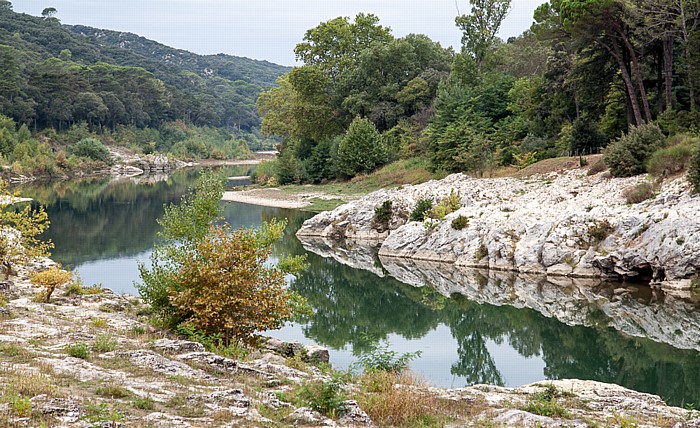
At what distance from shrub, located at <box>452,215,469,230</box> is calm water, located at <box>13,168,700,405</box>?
249cm

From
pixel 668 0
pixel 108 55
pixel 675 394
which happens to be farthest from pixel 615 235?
pixel 108 55

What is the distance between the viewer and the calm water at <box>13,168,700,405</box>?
16141 mm

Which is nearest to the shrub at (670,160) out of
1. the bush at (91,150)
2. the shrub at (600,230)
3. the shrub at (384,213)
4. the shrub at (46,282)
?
the shrub at (600,230)

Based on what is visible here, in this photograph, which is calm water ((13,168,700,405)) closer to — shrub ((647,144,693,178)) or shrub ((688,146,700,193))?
shrub ((688,146,700,193))

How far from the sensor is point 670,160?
1134 inches

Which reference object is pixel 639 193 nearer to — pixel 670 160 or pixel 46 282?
pixel 670 160

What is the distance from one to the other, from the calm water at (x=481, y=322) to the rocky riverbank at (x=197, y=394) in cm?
315

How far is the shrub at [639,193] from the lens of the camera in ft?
89.2

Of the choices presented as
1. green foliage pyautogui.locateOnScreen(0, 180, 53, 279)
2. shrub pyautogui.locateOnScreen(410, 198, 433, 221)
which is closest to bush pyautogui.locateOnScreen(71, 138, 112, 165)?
shrub pyautogui.locateOnScreen(410, 198, 433, 221)

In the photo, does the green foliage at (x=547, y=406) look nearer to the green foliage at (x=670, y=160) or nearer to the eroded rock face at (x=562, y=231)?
the eroded rock face at (x=562, y=231)

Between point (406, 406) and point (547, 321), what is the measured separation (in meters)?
13.4

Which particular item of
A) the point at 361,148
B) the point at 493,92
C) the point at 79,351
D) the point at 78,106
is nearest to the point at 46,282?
the point at 79,351

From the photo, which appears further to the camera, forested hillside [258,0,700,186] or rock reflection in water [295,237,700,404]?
forested hillside [258,0,700,186]

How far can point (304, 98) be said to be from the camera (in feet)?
232
